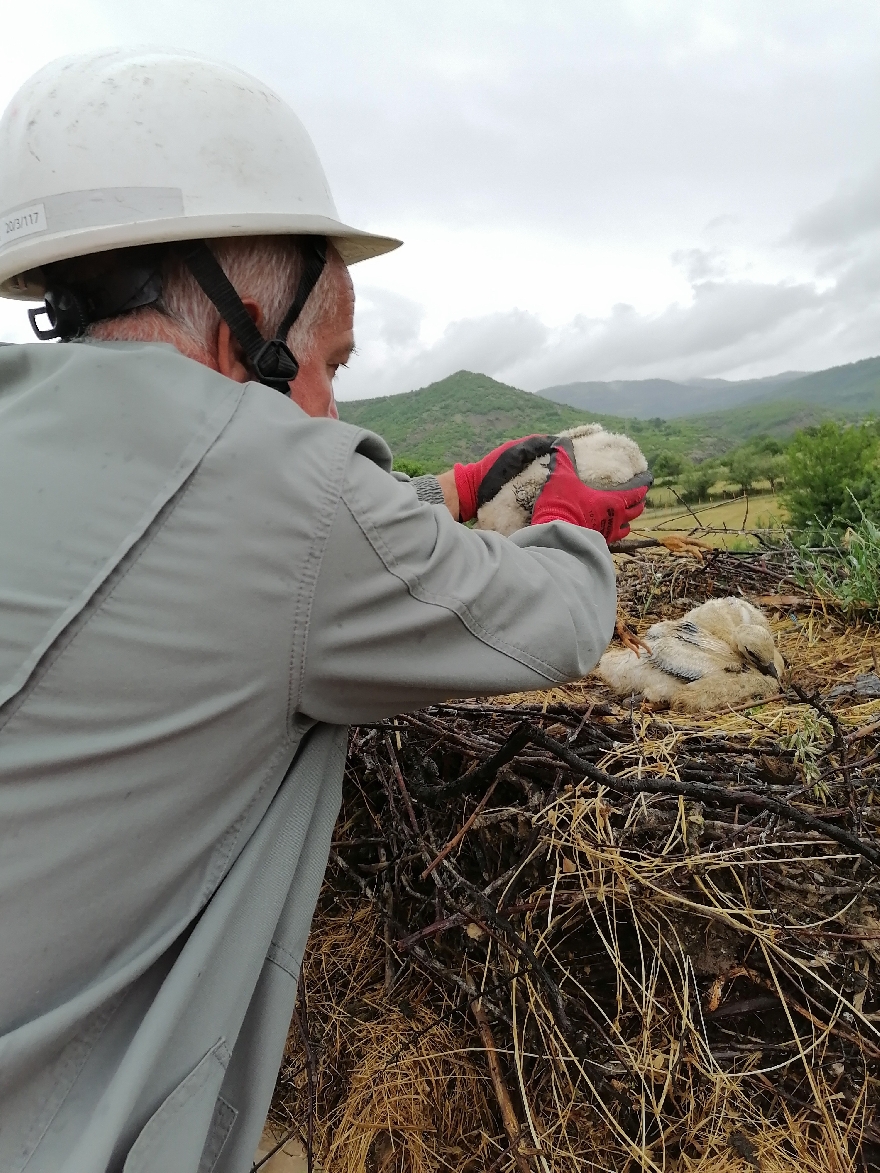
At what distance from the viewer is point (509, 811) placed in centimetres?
176

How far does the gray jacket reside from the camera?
33.1 inches

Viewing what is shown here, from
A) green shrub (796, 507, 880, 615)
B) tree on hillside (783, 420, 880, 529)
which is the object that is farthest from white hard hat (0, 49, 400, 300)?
tree on hillside (783, 420, 880, 529)

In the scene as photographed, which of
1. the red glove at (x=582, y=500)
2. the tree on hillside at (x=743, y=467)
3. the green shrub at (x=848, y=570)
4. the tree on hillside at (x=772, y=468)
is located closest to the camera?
the red glove at (x=582, y=500)

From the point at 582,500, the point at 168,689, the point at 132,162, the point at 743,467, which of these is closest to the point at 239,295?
the point at 132,162

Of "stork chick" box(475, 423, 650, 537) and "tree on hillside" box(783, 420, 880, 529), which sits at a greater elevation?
"stork chick" box(475, 423, 650, 537)

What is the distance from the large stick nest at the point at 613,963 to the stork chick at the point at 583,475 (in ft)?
1.86

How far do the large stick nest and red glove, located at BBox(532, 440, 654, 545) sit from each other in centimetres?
55

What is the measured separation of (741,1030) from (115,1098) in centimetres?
144

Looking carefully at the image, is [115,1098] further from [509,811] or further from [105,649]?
[509,811]

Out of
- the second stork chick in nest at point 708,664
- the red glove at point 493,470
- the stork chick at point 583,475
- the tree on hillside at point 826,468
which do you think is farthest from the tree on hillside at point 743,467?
the red glove at point 493,470

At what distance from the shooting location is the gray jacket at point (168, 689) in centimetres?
84

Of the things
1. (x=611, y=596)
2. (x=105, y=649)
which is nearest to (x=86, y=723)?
(x=105, y=649)

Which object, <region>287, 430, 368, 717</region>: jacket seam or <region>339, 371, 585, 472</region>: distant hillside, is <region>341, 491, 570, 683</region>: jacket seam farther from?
<region>339, 371, 585, 472</region>: distant hillside

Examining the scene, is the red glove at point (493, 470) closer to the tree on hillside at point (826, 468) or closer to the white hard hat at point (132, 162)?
the white hard hat at point (132, 162)
